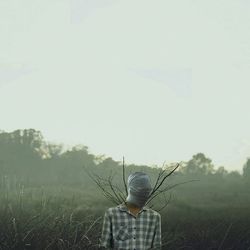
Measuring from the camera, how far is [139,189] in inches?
147

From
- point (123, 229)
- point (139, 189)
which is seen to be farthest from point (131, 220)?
point (139, 189)

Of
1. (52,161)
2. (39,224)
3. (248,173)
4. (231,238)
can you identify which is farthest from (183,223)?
(52,161)

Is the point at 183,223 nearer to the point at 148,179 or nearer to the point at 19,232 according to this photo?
the point at 19,232

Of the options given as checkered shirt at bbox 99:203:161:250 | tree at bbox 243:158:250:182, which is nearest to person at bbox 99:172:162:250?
checkered shirt at bbox 99:203:161:250

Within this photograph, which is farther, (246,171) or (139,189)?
(246,171)

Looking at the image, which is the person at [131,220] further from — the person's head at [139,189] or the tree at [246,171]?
the tree at [246,171]

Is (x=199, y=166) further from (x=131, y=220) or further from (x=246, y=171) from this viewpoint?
(x=131, y=220)

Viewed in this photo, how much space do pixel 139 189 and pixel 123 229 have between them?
12.7 inches

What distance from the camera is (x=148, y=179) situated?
3.80m

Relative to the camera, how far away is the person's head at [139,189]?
375 cm

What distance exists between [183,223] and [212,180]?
4972 centimetres

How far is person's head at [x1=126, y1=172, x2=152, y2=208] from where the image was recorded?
3.75 metres

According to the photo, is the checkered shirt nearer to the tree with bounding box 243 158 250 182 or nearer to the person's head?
the person's head

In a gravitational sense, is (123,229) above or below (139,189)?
below
